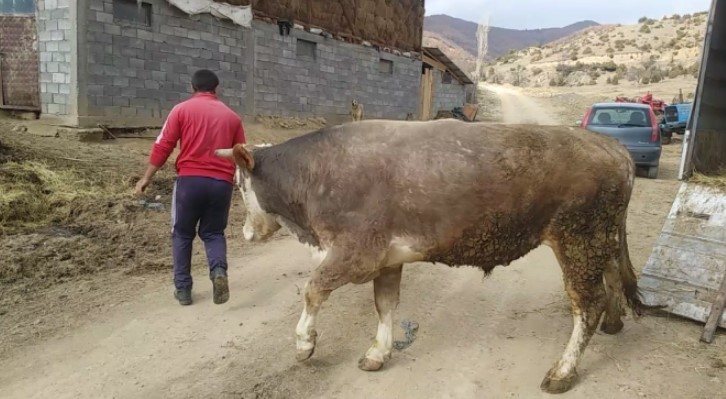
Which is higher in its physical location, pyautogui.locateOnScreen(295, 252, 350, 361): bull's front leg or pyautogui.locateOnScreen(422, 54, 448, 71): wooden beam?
pyautogui.locateOnScreen(422, 54, 448, 71): wooden beam

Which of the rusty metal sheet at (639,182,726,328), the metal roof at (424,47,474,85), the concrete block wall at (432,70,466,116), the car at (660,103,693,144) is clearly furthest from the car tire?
the metal roof at (424,47,474,85)

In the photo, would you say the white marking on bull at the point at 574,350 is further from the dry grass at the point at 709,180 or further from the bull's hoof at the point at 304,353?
the dry grass at the point at 709,180

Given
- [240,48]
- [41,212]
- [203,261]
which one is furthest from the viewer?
[240,48]

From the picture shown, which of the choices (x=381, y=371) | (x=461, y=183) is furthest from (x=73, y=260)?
(x=461, y=183)

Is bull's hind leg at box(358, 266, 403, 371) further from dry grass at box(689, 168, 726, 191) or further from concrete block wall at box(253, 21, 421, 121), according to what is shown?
concrete block wall at box(253, 21, 421, 121)

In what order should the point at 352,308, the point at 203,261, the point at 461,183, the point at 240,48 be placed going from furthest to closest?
the point at 240,48
the point at 203,261
the point at 352,308
the point at 461,183

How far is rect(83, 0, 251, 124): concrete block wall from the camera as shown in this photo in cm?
1120

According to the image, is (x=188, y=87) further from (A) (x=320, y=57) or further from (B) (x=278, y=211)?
(B) (x=278, y=211)

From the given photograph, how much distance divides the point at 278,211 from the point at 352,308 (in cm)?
124

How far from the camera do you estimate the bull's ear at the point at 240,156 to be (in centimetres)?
392

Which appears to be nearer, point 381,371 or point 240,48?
point 381,371

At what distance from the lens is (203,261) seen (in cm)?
596

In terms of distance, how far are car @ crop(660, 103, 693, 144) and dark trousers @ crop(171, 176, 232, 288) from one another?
67.8 feet

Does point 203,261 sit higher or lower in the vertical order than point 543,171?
lower
